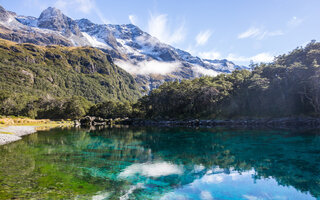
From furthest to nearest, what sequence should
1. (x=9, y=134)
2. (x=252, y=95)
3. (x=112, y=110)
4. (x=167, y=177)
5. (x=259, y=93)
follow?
(x=112, y=110) → (x=252, y=95) → (x=259, y=93) → (x=9, y=134) → (x=167, y=177)

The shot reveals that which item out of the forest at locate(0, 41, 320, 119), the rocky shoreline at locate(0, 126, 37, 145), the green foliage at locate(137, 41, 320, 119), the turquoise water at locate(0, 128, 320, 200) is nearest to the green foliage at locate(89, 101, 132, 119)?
the forest at locate(0, 41, 320, 119)

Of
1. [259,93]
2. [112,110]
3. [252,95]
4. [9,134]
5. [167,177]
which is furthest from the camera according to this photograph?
[112,110]

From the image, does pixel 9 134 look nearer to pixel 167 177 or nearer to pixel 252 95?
pixel 167 177

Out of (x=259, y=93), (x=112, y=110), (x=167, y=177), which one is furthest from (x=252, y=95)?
(x=112, y=110)

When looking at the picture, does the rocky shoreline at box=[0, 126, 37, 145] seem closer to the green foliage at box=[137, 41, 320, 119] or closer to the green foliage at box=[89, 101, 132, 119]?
the green foliage at box=[137, 41, 320, 119]

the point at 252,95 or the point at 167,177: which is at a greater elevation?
the point at 252,95

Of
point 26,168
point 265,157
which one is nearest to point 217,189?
point 265,157

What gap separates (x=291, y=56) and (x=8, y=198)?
99937 mm

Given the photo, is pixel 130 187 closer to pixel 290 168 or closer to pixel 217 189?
pixel 217 189

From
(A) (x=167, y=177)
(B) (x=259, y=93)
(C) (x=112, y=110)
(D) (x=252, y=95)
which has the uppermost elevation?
(B) (x=259, y=93)

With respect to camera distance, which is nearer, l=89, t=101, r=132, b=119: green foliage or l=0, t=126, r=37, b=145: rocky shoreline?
l=0, t=126, r=37, b=145: rocky shoreline

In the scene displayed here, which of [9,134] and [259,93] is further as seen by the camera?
[259,93]

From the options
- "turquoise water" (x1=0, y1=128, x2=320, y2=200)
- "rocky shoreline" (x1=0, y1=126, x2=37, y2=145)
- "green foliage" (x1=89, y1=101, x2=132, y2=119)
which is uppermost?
"green foliage" (x1=89, y1=101, x2=132, y2=119)

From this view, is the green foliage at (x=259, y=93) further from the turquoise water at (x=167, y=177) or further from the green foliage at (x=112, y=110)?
the turquoise water at (x=167, y=177)
